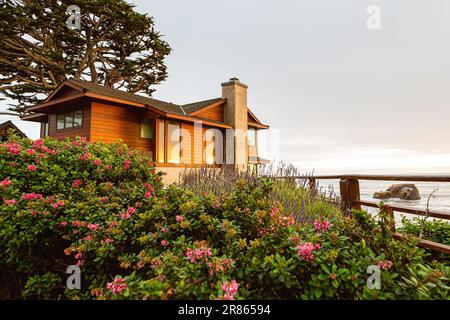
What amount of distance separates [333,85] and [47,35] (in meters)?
21.5

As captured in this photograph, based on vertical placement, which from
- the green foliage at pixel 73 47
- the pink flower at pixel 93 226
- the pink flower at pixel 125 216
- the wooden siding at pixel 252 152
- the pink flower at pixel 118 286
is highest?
the green foliage at pixel 73 47

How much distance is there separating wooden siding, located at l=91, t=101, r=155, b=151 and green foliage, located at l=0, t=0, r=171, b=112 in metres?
10.1

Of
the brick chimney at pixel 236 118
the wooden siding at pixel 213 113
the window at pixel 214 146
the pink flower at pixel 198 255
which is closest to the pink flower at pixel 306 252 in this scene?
the pink flower at pixel 198 255

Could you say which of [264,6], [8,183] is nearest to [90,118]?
[264,6]

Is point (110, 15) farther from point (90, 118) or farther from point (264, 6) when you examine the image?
point (264, 6)

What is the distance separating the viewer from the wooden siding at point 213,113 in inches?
616

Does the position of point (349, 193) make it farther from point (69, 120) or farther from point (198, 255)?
point (69, 120)

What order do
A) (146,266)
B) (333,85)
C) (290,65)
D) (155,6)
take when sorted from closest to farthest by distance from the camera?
(146,266) → (333,85) → (290,65) → (155,6)

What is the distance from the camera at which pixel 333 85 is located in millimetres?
10531

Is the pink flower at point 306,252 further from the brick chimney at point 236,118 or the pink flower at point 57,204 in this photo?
the brick chimney at point 236,118

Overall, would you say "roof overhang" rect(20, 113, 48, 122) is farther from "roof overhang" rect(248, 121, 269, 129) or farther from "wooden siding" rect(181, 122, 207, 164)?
"roof overhang" rect(248, 121, 269, 129)

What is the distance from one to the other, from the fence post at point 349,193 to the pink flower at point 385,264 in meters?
3.29

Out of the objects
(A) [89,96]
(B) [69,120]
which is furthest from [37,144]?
(B) [69,120]

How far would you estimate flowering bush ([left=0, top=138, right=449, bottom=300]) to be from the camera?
5.01 ft
